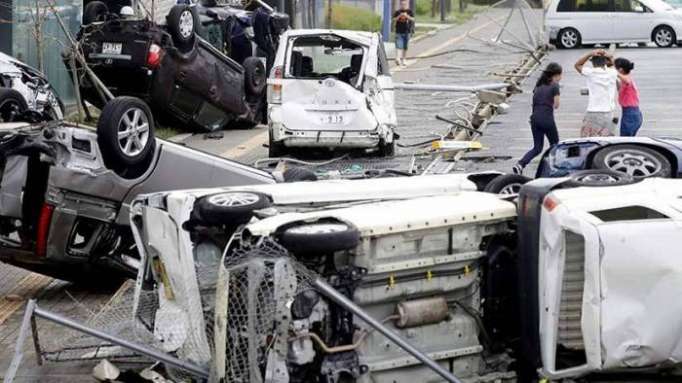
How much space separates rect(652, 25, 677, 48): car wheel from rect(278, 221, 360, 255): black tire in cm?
3326

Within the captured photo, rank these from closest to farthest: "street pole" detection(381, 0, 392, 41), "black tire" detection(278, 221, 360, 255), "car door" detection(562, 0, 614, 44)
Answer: "black tire" detection(278, 221, 360, 255), "car door" detection(562, 0, 614, 44), "street pole" detection(381, 0, 392, 41)

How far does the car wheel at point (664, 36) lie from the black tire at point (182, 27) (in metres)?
21.6

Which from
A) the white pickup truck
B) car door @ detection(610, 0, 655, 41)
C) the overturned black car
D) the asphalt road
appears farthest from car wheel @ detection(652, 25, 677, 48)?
the white pickup truck

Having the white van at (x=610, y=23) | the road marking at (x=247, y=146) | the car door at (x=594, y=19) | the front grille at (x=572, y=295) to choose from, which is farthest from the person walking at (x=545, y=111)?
the car door at (x=594, y=19)

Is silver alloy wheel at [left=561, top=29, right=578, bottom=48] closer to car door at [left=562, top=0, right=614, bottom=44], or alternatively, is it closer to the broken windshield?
car door at [left=562, top=0, right=614, bottom=44]

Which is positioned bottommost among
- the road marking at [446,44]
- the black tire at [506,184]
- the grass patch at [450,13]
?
the grass patch at [450,13]

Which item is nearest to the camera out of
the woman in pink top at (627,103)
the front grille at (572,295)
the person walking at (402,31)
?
the front grille at (572,295)

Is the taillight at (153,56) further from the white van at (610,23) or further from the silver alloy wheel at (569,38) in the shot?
the silver alloy wheel at (569,38)

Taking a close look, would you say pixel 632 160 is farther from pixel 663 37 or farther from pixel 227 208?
pixel 663 37

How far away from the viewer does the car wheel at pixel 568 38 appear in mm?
39219

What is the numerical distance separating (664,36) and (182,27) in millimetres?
22234

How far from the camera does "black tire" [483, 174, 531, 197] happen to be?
9.06m

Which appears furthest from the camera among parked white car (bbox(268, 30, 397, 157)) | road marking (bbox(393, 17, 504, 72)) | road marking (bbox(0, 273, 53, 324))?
road marking (bbox(393, 17, 504, 72))

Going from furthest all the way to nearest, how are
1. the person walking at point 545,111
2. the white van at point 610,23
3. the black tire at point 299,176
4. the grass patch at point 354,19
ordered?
the grass patch at point 354,19, the white van at point 610,23, the person walking at point 545,111, the black tire at point 299,176
